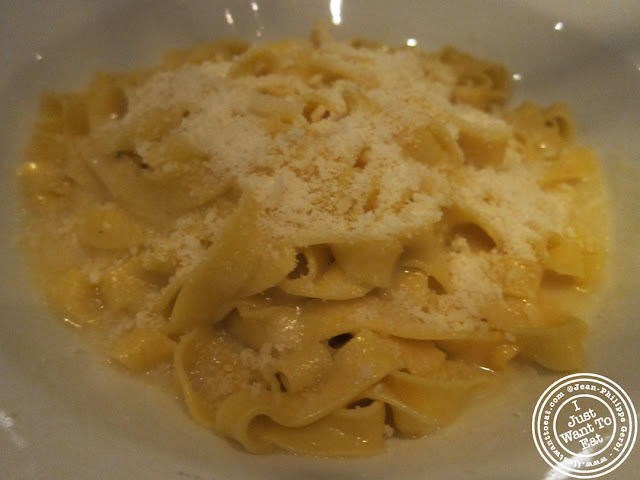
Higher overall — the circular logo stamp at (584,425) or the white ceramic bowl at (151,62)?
the white ceramic bowl at (151,62)

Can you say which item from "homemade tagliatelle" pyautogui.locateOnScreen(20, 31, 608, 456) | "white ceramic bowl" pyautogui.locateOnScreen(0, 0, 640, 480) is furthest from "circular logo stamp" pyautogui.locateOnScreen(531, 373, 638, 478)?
"homemade tagliatelle" pyautogui.locateOnScreen(20, 31, 608, 456)

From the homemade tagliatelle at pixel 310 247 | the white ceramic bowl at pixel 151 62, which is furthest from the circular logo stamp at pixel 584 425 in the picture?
the homemade tagliatelle at pixel 310 247

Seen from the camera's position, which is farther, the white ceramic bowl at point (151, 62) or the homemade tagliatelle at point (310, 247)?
the homemade tagliatelle at point (310, 247)

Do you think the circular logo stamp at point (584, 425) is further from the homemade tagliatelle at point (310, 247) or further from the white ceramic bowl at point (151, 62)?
the homemade tagliatelle at point (310, 247)

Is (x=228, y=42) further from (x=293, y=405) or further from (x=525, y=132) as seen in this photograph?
(x=293, y=405)
